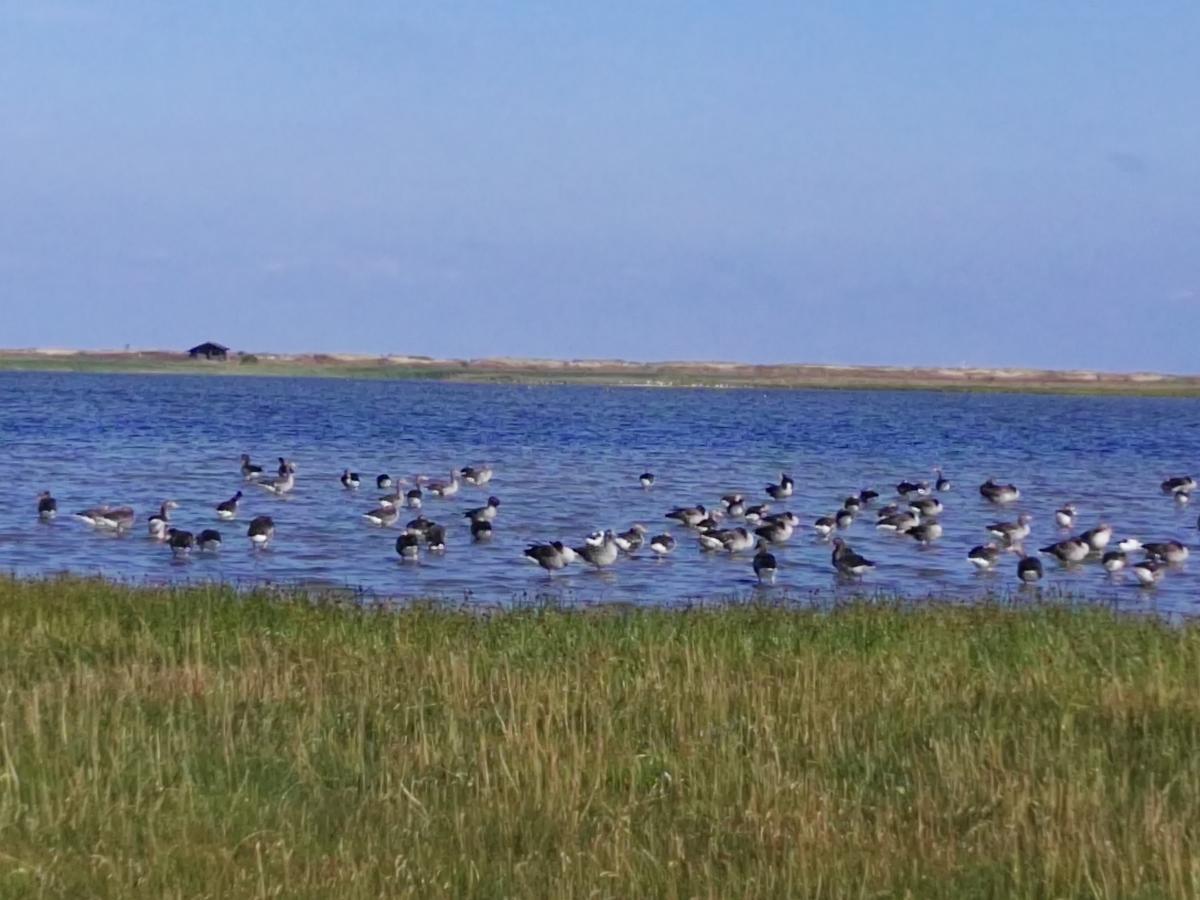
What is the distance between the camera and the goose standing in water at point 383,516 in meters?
31.4

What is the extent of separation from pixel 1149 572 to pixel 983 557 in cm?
280

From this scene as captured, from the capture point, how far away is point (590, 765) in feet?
29.9

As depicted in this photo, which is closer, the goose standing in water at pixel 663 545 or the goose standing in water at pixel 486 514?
the goose standing in water at pixel 663 545

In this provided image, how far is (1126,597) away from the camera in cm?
2294

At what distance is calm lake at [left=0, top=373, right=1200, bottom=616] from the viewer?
24625mm

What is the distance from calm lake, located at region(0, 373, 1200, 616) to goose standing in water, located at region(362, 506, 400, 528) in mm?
537

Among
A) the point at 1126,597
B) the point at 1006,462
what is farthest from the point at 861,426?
the point at 1126,597

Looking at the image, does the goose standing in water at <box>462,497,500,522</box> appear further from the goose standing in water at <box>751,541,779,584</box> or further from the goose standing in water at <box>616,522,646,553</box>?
the goose standing in water at <box>751,541,779,584</box>

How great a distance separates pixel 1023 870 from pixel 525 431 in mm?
63380

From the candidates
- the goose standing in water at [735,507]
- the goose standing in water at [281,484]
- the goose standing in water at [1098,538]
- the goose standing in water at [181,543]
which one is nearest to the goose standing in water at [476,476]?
the goose standing in water at [281,484]

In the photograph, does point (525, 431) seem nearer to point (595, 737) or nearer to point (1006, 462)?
point (1006, 462)

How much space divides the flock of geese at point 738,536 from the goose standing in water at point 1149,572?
0.05 ft

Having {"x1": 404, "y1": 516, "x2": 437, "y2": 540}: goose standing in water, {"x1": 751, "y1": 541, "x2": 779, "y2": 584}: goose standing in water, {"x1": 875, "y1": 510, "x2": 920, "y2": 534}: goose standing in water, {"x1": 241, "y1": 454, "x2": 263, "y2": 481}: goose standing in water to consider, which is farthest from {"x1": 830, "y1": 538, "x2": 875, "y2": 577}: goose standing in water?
{"x1": 241, "y1": 454, "x2": 263, "y2": 481}: goose standing in water

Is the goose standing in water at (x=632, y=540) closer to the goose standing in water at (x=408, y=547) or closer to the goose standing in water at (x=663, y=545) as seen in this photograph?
the goose standing in water at (x=663, y=545)
